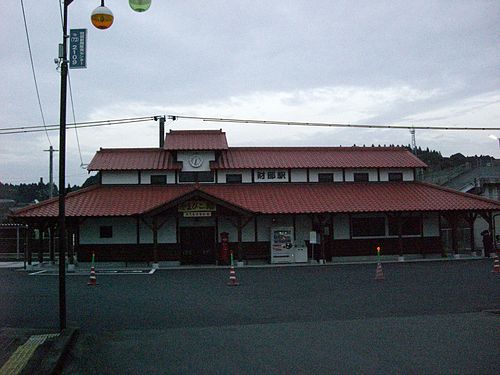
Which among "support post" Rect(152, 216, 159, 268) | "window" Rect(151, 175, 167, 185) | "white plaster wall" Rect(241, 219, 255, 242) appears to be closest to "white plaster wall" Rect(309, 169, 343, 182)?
"white plaster wall" Rect(241, 219, 255, 242)

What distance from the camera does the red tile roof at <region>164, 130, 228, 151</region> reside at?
30.3 meters

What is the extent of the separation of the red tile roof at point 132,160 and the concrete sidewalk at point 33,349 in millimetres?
20135

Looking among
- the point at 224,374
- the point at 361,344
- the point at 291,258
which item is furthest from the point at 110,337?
the point at 291,258

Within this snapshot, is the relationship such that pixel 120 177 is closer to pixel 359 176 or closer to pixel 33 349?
pixel 359 176

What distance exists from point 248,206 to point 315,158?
6502 mm

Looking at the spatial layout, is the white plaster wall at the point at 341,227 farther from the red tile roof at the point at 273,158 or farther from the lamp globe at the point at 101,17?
the lamp globe at the point at 101,17

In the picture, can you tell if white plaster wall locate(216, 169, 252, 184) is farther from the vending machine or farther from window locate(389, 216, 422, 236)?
window locate(389, 216, 422, 236)

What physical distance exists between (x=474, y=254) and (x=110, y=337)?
26.4 m

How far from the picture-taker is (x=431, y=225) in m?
30.4

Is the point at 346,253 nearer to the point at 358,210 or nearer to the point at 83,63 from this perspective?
the point at 358,210

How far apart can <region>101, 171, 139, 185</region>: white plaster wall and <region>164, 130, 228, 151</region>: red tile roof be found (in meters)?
2.52

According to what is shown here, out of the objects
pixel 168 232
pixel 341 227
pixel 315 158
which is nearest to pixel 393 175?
pixel 315 158

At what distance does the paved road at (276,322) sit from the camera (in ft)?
24.7

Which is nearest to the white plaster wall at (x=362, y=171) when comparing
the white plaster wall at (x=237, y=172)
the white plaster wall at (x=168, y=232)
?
the white plaster wall at (x=237, y=172)
